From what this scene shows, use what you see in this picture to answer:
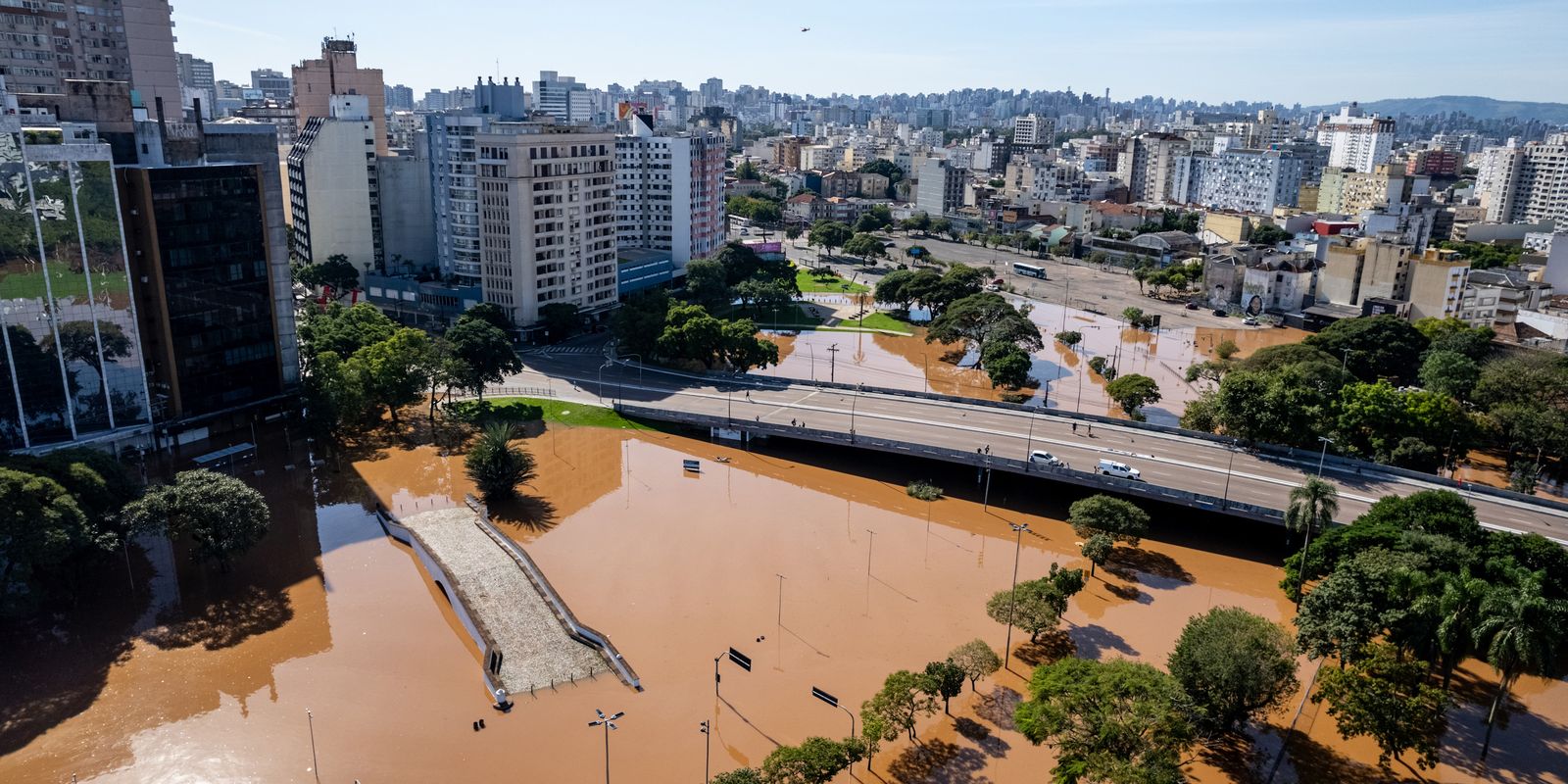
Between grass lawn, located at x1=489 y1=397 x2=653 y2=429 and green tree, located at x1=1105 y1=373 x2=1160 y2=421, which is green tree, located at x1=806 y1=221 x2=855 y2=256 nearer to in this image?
green tree, located at x1=1105 y1=373 x2=1160 y2=421

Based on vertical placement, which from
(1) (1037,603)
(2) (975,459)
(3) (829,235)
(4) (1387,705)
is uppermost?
(3) (829,235)

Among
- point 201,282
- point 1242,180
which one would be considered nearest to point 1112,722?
point 201,282

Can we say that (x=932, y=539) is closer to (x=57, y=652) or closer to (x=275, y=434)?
(x=57, y=652)

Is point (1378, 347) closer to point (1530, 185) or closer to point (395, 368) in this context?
point (395, 368)

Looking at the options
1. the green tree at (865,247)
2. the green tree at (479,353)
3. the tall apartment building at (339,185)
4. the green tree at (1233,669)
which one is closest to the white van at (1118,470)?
the green tree at (1233,669)

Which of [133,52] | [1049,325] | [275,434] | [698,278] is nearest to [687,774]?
[275,434]

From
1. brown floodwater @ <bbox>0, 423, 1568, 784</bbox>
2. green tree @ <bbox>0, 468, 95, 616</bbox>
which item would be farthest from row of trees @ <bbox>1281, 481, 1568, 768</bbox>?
green tree @ <bbox>0, 468, 95, 616</bbox>
